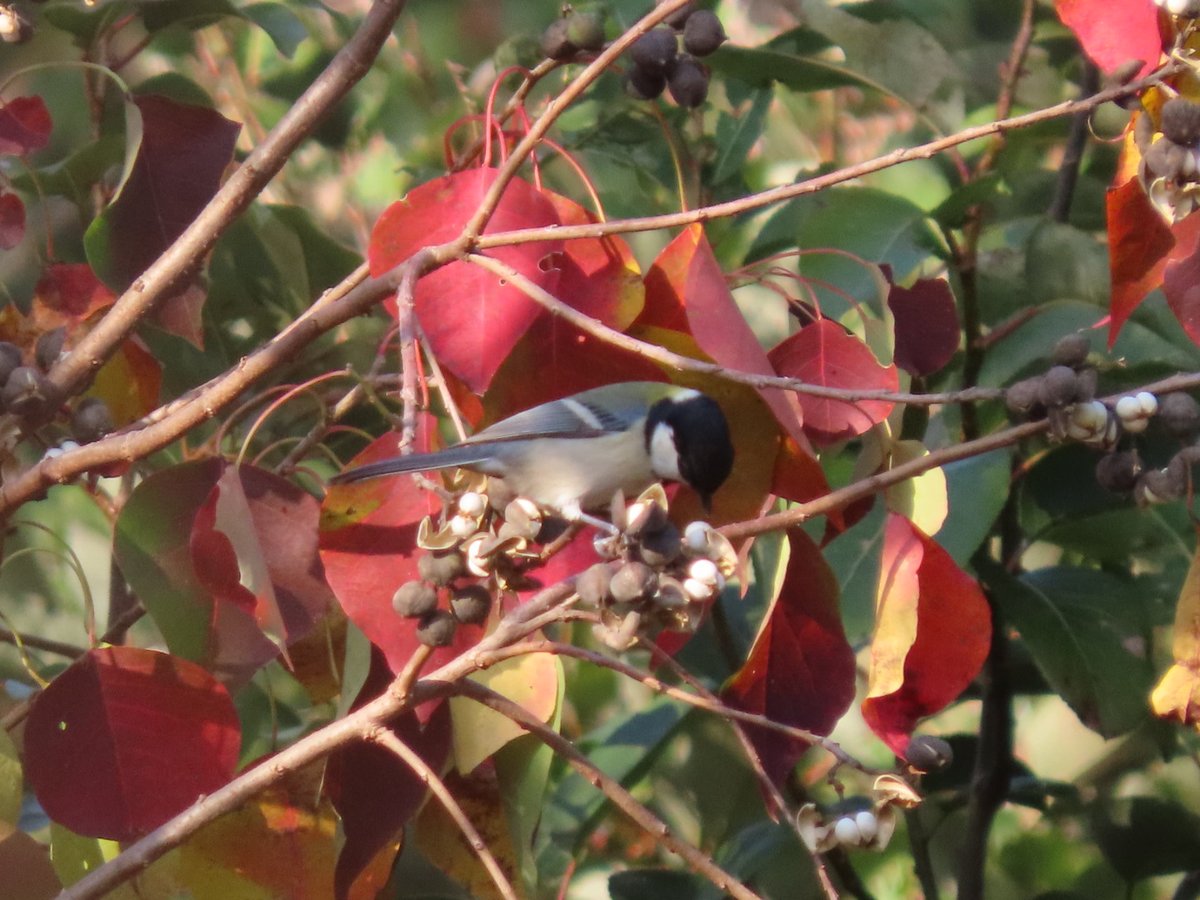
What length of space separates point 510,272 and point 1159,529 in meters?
0.84

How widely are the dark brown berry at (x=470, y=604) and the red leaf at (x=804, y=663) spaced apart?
21cm

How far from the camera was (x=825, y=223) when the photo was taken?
50.0 inches

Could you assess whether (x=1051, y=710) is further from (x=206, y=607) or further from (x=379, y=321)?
(x=206, y=607)

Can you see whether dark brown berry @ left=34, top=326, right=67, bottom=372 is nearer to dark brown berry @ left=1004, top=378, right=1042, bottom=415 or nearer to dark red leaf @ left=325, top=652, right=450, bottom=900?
dark red leaf @ left=325, top=652, right=450, bottom=900

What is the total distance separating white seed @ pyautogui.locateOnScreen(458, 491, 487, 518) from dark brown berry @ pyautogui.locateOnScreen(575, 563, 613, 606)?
0.08 meters

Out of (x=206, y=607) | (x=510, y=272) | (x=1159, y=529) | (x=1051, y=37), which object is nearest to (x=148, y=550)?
(x=206, y=607)

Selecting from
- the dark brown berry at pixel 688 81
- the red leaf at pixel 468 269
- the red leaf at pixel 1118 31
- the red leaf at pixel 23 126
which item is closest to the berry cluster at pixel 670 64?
the dark brown berry at pixel 688 81

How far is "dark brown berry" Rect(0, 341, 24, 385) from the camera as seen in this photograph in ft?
3.25

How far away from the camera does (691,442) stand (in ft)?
3.53

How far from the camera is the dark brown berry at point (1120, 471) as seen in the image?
895 millimetres

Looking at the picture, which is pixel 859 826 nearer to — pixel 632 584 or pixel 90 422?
pixel 632 584

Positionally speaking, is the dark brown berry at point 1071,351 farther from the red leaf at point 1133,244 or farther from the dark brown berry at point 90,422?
the dark brown berry at point 90,422

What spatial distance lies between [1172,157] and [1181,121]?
0.03 meters

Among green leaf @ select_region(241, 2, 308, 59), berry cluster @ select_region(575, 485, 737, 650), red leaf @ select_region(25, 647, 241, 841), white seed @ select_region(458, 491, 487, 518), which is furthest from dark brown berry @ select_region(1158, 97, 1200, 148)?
green leaf @ select_region(241, 2, 308, 59)
